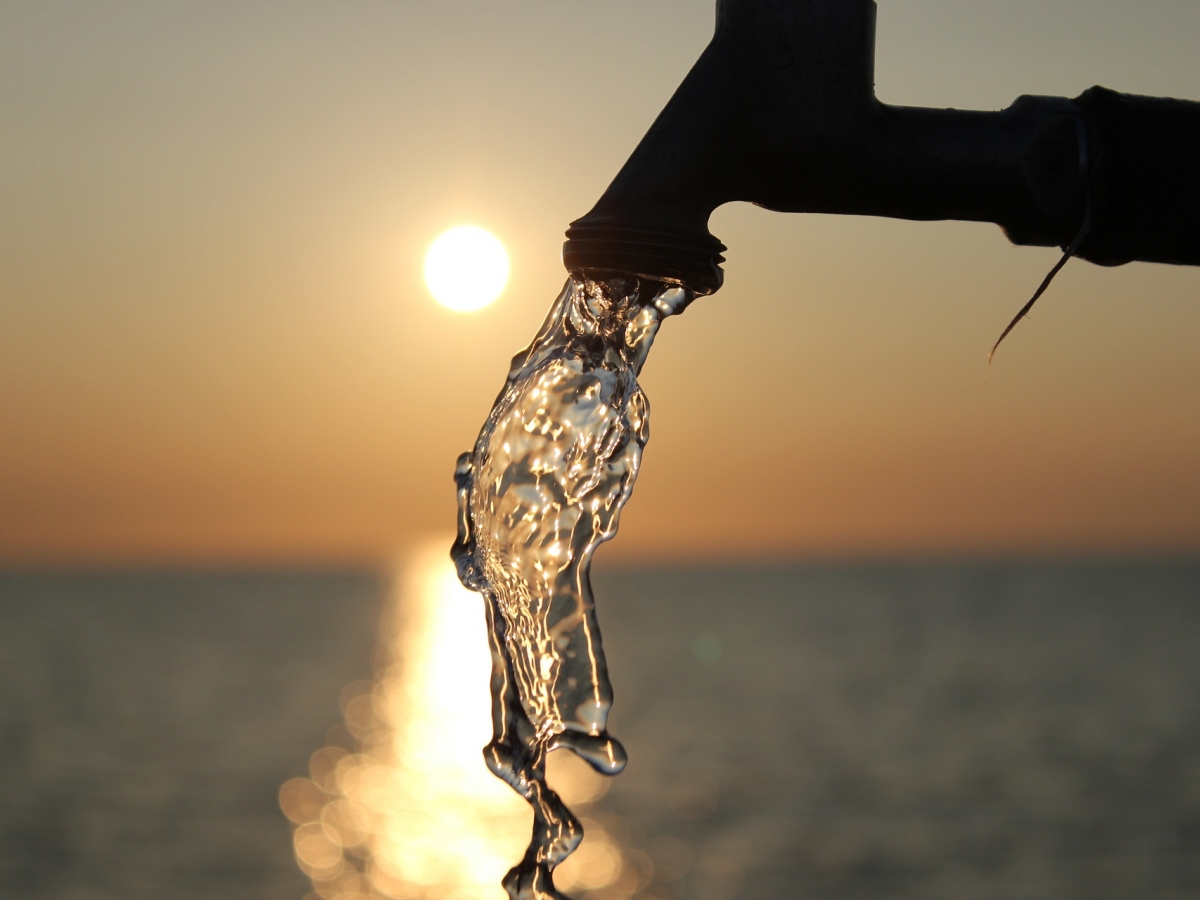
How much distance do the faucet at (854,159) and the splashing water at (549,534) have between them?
399mm

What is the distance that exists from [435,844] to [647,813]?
15.8ft

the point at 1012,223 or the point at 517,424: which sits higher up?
the point at 517,424

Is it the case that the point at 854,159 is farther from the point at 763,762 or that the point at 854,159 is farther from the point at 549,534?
the point at 763,762

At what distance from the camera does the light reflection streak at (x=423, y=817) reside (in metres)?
22.9

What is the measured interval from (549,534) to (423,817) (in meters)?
27.8

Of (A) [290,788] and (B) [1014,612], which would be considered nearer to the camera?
(A) [290,788]

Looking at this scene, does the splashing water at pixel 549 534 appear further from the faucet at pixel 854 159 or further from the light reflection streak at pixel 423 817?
the light reflection streak at pixel 423 817

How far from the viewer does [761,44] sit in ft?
6.52

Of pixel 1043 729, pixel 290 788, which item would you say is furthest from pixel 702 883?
pixel 1043 729

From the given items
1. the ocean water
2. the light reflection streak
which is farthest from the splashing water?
the ocean water

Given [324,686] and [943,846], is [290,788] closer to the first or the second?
[943,846]

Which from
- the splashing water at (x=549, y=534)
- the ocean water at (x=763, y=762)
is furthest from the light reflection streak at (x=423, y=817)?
the splashing water at (x=549, y=534)

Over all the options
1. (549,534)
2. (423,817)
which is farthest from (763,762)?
(549,534)

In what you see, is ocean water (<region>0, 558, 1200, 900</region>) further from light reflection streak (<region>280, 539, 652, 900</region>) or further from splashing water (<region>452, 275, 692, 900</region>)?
splashing water (<region>452, 275, 692, 900</region>)
